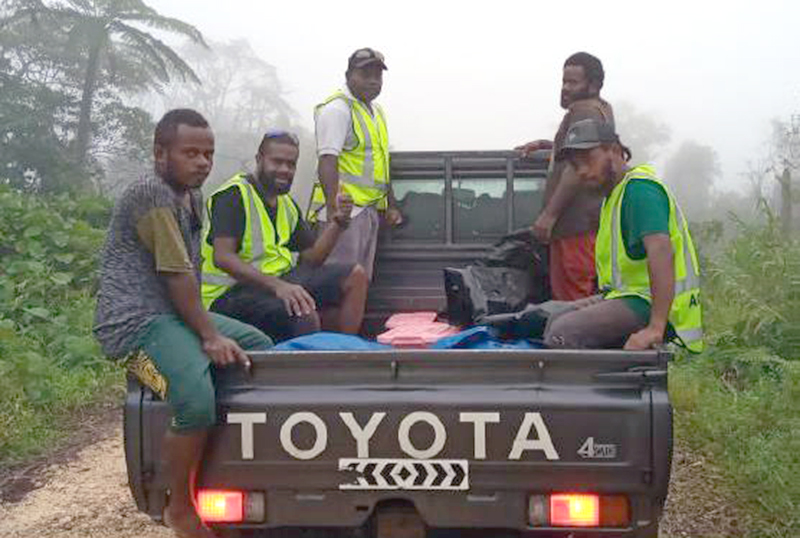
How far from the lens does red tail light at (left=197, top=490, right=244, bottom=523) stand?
103 inches

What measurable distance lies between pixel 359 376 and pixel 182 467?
1.86ft

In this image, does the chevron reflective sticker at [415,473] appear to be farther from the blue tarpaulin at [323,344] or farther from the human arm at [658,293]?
the human arm at [658,293]

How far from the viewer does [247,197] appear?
3.67 metres

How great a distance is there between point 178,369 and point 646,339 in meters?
1.43

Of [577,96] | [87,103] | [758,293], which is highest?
[87,103]

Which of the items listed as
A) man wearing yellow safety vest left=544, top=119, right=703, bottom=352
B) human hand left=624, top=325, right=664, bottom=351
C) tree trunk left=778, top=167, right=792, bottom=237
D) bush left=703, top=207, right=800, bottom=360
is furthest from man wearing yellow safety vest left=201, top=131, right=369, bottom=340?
tree trunk left=778, top=167, right=792, bottom=237

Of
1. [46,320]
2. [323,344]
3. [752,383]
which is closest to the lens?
[323,344]

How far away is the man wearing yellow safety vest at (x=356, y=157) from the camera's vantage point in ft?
14.4

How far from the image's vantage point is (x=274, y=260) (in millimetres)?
3779

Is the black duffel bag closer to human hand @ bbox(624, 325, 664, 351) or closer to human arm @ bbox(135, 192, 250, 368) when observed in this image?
human hand @ bbox(624, 325, 664, 351)

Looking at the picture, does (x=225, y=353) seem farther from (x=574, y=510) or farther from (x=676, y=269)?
(x=676, y=269)

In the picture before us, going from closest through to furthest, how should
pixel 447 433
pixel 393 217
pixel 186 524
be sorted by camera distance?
pixel 447 433 → pixel 186 524 → pixel 393 217

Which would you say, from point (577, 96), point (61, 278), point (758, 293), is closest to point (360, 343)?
point (577, 96)

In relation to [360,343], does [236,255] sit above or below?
above
